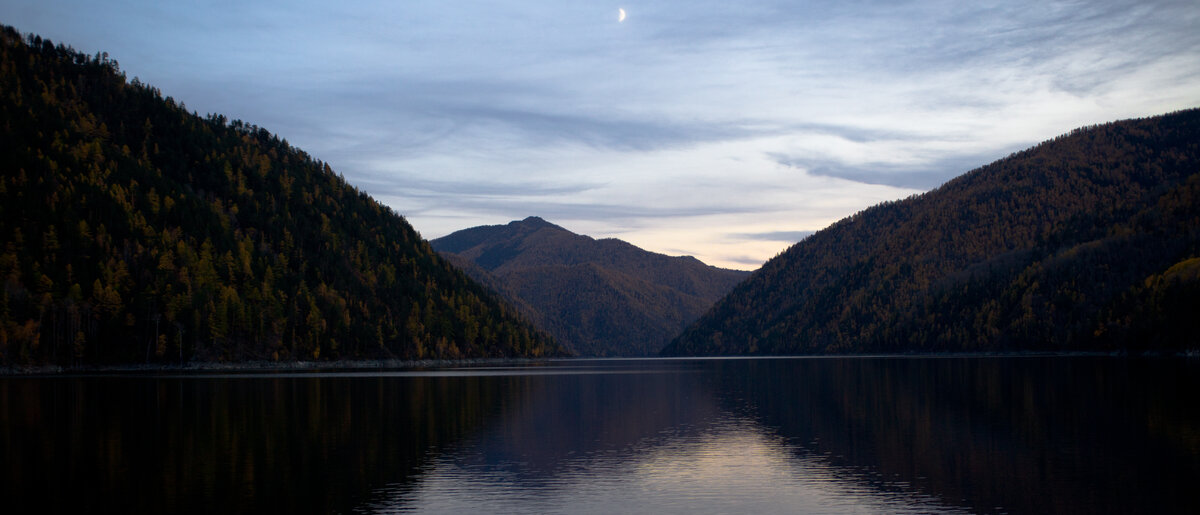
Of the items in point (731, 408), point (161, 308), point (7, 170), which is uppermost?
point (7, 170)

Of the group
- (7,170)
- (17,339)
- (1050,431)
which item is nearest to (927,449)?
(1050,431)

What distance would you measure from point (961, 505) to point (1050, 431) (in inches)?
1013

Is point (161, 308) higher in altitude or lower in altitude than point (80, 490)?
higher

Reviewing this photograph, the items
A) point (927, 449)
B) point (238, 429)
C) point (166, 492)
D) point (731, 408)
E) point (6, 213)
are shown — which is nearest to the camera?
point (166, 492)

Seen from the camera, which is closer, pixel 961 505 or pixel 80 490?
pixel 961 505

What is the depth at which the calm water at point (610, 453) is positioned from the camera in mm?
35938

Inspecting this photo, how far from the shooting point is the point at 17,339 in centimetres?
15175

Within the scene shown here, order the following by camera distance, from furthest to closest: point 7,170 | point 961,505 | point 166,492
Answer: point 7,170, point 166,492, point 961,505

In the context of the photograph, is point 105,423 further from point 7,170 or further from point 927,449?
point 7,170

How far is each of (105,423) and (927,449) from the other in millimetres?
53144

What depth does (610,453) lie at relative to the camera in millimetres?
50375

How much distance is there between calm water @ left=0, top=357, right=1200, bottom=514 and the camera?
A: 35.9 m

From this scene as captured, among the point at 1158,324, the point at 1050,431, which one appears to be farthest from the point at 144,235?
the point at 1158,324

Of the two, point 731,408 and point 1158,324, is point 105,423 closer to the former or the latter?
point 731,408
